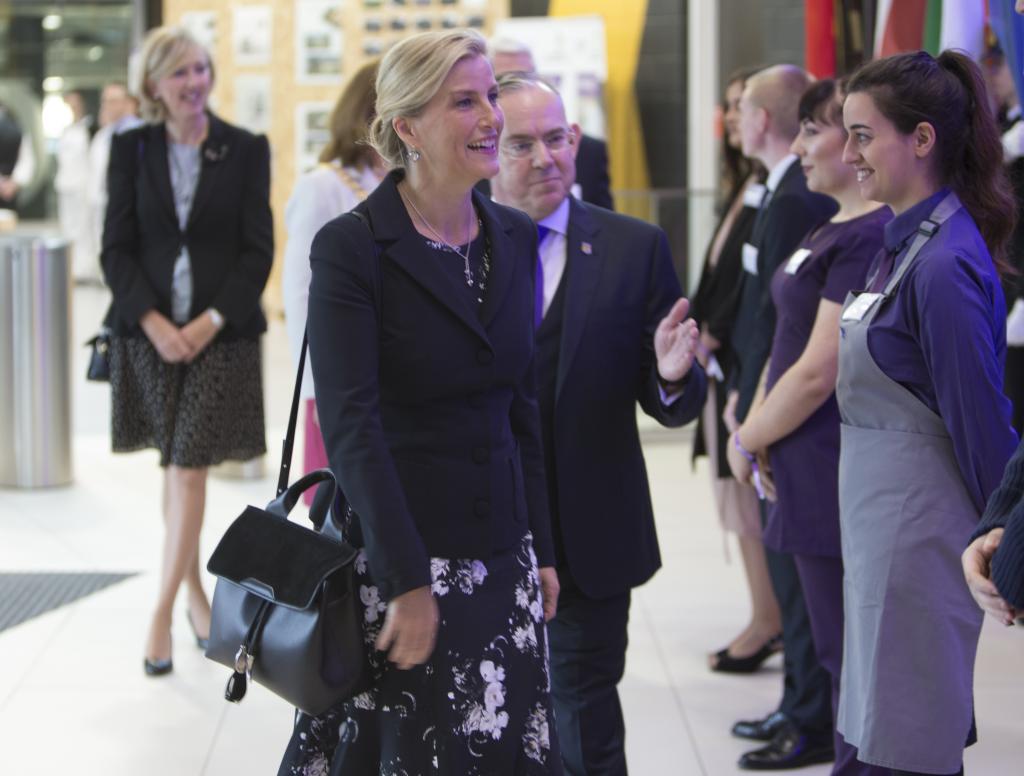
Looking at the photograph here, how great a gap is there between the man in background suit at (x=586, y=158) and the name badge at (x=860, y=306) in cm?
205

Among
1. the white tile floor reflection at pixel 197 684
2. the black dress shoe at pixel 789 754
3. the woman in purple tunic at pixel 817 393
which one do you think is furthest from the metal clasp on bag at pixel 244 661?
the black dress shoe at pixel 789 754

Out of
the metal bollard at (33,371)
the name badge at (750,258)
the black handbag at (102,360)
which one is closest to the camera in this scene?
the name badge at (750,258)

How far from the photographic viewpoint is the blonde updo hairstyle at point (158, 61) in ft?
13.6

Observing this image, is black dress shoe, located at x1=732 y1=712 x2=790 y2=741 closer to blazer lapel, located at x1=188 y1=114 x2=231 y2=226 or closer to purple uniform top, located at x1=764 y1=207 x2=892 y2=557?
purple uniform top, located at x1=764 y1=207 x2=892 y2=557

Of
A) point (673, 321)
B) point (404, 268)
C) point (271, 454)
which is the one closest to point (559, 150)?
point (673, 321)

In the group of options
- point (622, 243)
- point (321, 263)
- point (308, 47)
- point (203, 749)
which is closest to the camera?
point (321, 263)

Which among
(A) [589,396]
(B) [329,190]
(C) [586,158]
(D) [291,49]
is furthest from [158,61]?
(D) [291,49]

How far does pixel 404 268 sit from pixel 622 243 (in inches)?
Result: 33.4

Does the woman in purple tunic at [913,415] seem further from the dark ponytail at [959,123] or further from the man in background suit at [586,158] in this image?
the man in background suit at [586,158]

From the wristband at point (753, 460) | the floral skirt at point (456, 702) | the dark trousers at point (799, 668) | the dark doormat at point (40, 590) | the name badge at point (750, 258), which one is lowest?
the dark doormat at point (40, 590)

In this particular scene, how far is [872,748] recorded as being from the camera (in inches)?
99.5

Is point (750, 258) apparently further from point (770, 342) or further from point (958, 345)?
point (958, 345)

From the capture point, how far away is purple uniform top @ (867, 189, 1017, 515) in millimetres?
2289

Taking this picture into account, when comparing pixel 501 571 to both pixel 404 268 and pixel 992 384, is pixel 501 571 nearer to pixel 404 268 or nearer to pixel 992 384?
pixel 404 268
